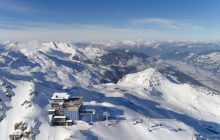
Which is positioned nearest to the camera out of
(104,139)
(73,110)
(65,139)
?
(65,139)

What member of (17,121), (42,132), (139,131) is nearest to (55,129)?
(42,132)

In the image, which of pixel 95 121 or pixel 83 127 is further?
pixel 95 121

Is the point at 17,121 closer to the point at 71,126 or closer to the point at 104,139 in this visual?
the point at 71,126

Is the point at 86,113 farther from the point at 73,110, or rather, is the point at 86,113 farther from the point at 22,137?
the point at 22,137

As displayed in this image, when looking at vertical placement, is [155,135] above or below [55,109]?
below

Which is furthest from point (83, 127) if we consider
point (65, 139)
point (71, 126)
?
point (65, 139)

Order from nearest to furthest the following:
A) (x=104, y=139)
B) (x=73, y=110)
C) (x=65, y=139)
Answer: (x=65, y=139) < (x=104, y=139) < (x=73, y=110)
